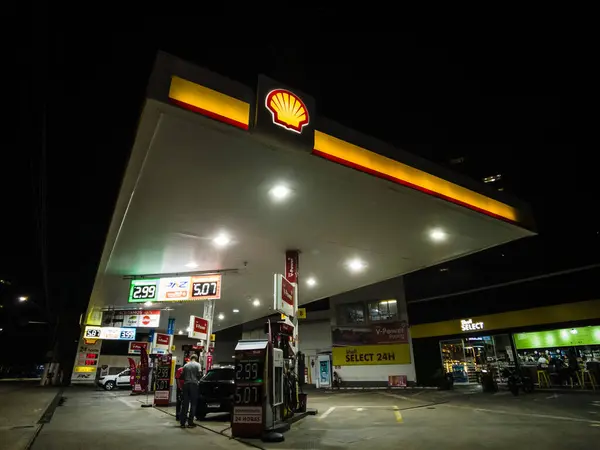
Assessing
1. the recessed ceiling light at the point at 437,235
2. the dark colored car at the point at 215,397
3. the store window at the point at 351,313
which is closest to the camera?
the recessed ceiling light at the point at 437,235

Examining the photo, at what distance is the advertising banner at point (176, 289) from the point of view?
40.1 feet

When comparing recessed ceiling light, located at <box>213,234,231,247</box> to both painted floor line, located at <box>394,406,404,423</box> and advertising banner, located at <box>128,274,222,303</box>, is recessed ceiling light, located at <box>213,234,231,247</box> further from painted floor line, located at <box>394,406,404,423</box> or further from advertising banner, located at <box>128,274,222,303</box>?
painted floor line, located at <box>394,406,404,423</box>

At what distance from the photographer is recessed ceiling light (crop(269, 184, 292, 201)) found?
6.71 meters

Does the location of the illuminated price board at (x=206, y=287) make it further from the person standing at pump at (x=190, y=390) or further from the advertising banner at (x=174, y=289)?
the person standing at pump at (x=190, y=390)

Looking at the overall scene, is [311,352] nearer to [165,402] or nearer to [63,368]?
[165,402]

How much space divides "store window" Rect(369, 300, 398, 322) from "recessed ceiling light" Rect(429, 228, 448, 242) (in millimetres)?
14949

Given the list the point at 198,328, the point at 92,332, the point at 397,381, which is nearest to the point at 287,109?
the point at 198,328

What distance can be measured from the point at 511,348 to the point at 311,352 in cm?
1346

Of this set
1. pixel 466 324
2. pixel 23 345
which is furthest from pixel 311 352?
pixel 23 345

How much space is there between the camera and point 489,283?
1891cm

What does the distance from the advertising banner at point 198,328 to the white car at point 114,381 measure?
18360 mm

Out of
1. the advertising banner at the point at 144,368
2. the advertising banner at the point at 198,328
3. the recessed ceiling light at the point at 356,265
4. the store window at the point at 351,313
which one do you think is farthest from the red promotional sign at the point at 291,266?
the store window at the point at 351,313

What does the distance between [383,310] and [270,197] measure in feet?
62.7

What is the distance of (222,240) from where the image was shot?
9719 millimetres
